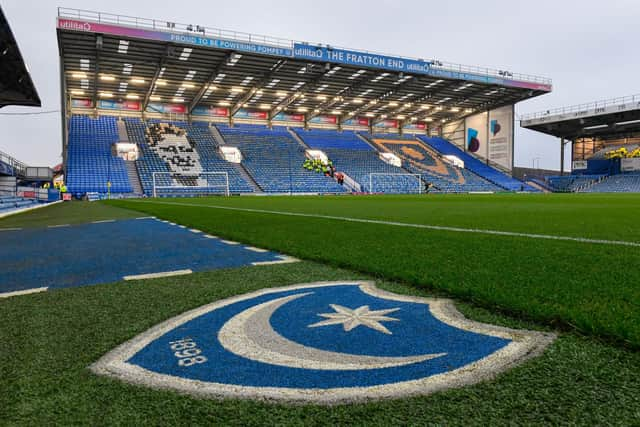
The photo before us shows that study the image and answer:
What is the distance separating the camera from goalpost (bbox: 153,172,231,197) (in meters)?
33.7

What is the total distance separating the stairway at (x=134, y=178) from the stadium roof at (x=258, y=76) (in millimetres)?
7261

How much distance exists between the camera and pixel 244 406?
3.90 ft

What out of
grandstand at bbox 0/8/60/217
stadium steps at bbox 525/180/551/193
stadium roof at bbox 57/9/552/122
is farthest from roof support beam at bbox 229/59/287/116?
stadium steps at bbox 525/180/551/193

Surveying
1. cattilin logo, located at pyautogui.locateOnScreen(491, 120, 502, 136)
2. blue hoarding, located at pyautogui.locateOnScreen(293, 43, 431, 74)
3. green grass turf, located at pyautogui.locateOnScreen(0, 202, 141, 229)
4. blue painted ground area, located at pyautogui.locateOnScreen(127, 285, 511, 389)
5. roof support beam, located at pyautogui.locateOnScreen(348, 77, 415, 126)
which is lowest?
green grass turf, located at pyautogui.locateOnScreen(0, 202, 141, 229)

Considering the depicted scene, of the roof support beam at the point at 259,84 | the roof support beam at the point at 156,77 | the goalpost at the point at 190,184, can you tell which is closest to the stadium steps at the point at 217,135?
the roof support beam at the point at 259,84

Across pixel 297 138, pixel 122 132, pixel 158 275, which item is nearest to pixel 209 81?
pixel 122 132

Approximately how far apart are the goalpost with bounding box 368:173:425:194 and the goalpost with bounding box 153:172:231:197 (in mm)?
14163

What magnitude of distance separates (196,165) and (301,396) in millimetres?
37982

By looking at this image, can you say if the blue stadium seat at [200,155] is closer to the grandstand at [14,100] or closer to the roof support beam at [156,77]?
the roof support beam at [156,77]

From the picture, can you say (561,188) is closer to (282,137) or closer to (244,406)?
(282,137)

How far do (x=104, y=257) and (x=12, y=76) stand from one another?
23.5m

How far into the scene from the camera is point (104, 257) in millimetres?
4215

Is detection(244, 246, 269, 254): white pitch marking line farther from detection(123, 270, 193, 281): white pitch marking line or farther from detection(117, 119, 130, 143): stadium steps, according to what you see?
detection(117, 119, 130, 143): stadium steps

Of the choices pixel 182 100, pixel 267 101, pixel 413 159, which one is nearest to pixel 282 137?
pixel 267 101
